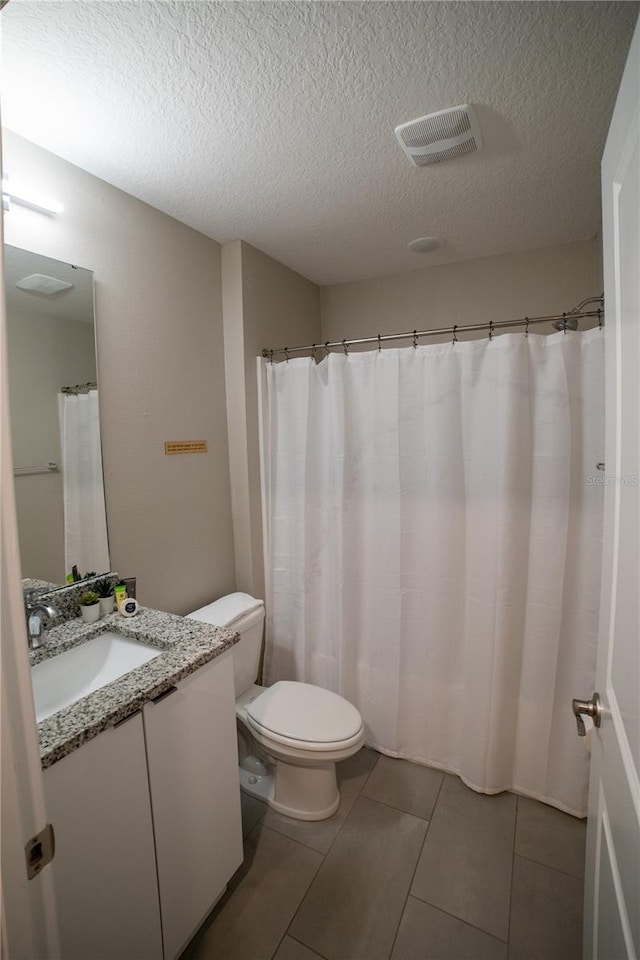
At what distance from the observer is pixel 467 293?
2.32 metres

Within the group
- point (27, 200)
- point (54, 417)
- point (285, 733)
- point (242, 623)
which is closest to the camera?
point (27, 200)

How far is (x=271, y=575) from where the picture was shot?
7.19 feet

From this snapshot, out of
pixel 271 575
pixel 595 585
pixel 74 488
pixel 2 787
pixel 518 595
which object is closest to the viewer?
pixel 2 787

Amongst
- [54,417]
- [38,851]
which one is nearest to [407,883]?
[38,851]

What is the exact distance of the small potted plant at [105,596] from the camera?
4.79 ft

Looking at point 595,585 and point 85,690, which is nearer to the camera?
point 85,690

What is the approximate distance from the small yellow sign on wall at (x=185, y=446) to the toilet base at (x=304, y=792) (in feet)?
4.49

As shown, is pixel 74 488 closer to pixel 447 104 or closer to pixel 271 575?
pixel 271 575

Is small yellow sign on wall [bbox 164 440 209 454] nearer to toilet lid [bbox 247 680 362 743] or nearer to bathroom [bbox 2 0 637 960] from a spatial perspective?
bathroom [bbox 2 0 637 960]

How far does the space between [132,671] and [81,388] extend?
966 mm

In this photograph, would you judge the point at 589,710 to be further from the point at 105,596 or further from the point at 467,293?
the point at 467,293

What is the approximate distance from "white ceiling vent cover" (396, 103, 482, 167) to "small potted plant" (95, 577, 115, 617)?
70.7 inches

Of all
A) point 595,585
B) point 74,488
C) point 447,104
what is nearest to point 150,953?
point 74,488

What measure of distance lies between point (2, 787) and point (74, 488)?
3.67 feet
